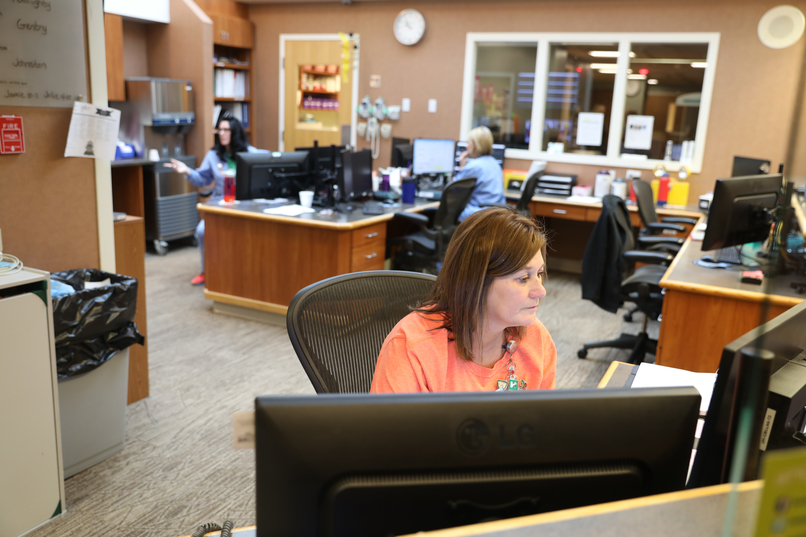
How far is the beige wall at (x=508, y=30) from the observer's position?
17.5ft

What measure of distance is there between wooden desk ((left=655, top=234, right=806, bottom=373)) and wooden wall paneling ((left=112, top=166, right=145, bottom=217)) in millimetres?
4430

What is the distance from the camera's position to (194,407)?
118 inches

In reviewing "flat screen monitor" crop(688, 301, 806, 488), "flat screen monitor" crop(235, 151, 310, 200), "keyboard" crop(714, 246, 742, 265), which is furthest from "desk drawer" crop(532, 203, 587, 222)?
"flat screen monitor" crop(688, 301, 806, 488)

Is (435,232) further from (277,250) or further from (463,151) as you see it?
(463,151)

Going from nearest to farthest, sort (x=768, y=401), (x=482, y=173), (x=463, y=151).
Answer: (x=768, y=401), (x=482, y=173), (x=463, y=151)

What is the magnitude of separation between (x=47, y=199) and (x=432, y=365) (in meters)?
1.84

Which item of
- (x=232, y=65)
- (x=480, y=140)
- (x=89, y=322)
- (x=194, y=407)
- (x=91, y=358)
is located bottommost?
(x=194, y=407)

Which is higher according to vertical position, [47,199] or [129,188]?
[47,199]

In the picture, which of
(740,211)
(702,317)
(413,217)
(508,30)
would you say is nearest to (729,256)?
(740,211)

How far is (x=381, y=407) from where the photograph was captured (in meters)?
0.65

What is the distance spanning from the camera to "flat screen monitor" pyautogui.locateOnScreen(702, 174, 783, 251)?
2.96m

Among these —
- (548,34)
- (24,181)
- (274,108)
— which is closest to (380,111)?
(274,108)

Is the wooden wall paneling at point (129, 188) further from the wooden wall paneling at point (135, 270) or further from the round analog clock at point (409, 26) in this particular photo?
the round analog clock at point (409, 26)

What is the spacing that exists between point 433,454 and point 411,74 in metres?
6.42
